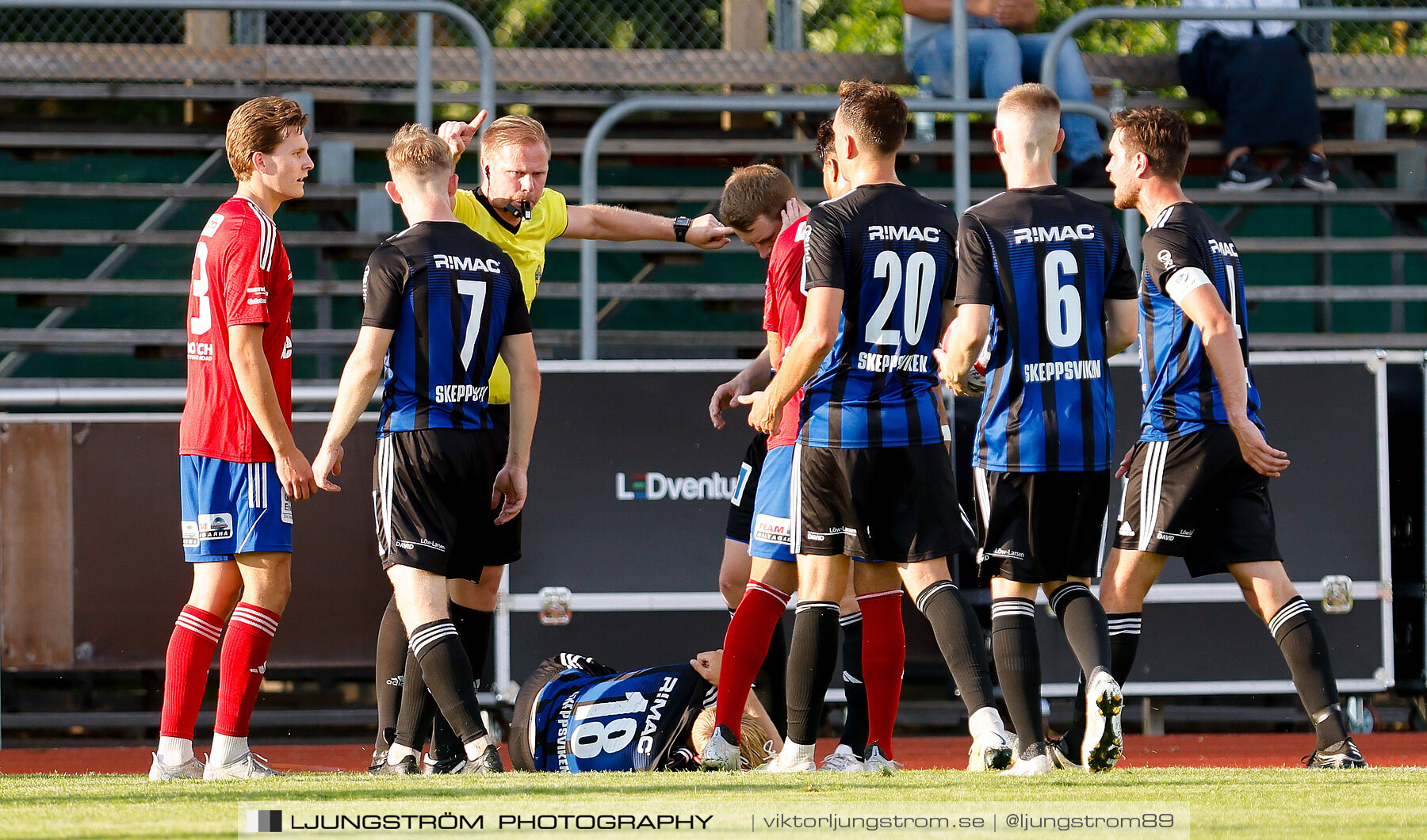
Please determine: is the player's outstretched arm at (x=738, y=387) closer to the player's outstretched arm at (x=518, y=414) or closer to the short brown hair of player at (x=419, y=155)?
the player's outstretched arm at (x=518, y=414)

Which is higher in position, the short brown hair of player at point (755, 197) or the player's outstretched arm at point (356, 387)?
the short brown hair of player at point (755, 197)

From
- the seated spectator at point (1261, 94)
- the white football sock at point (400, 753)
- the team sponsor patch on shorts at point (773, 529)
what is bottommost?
the white football sock at point (400, 753)

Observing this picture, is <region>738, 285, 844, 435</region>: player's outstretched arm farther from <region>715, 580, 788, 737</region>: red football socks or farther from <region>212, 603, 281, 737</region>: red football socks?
<region>212, 603, 281, 737</region>: red football socks

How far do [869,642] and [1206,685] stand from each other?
2924 millimetres

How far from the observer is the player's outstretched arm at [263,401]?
4871 millimetres

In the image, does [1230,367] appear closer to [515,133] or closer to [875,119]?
[875,119]

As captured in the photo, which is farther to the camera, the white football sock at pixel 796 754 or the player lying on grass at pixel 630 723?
the player lying on grass at pixel 630 723

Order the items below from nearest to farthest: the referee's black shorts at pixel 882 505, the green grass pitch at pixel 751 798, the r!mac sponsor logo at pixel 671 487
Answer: the green grass pitch at pixel 751 798 < the referee's black shorts at pixel 882 505 < the r!mac sponsor logo at pixel 671 487

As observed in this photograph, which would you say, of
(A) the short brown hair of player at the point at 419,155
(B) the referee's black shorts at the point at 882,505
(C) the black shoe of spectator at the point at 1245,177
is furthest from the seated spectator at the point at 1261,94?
(A) the short brown hair of player at the point at 419,155

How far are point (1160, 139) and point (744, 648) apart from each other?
2186mm

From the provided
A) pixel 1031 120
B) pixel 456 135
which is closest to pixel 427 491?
pixel 456 135

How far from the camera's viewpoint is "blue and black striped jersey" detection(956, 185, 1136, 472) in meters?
4.72

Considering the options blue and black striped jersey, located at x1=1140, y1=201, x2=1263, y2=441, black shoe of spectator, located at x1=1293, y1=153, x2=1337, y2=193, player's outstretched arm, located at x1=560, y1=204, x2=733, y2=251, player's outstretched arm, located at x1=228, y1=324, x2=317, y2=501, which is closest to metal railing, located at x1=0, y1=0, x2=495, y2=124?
player's outstretched arm, located at x1=560, y1=204, x2=733, y2=251

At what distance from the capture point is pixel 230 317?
16.1 ft
